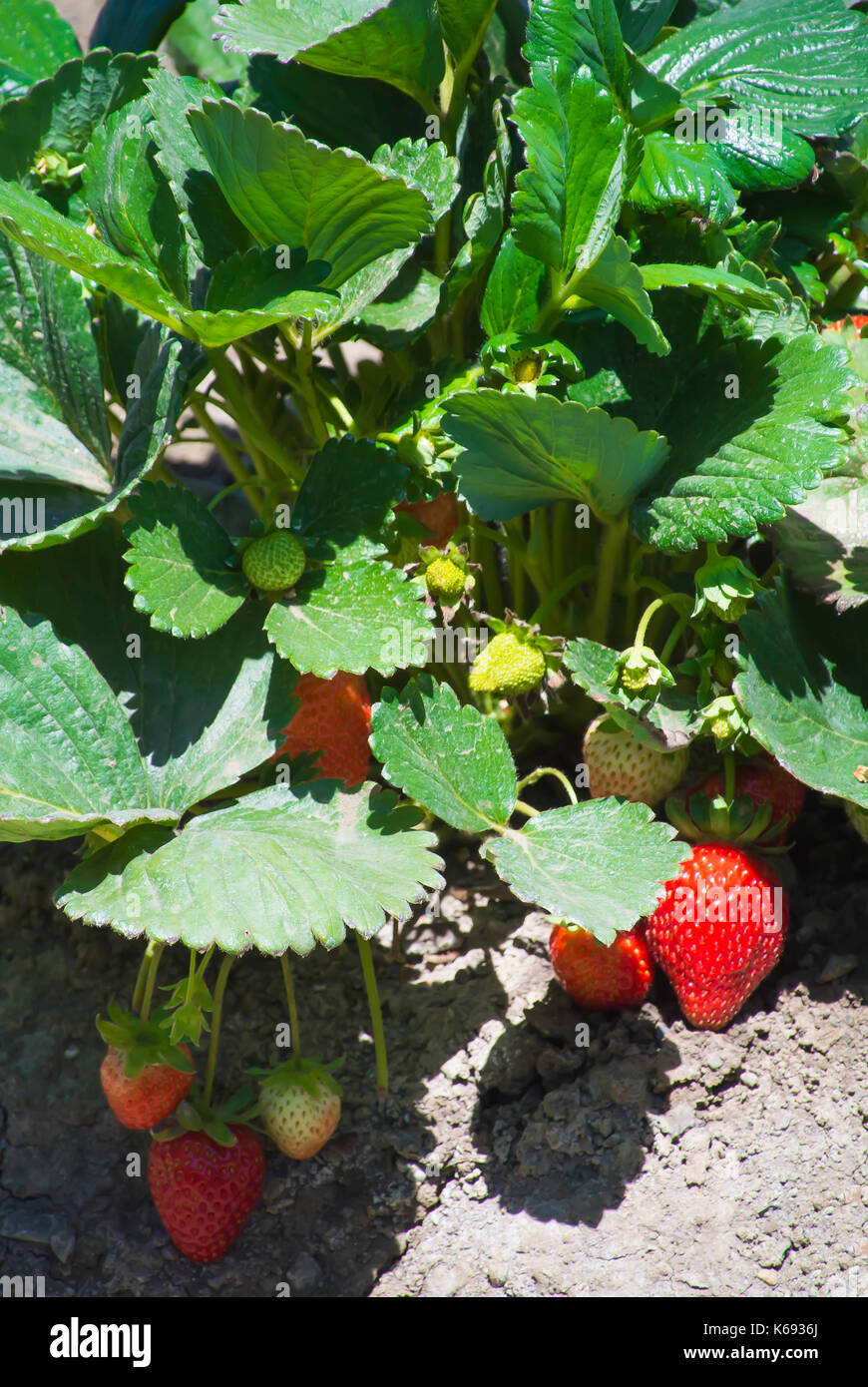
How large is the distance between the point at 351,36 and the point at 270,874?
0.82 metres

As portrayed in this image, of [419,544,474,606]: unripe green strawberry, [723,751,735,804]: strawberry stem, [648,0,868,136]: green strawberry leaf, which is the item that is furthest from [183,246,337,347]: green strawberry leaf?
[723,751,735,804]: strawberry stem

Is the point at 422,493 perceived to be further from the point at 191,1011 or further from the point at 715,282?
the point at 191,1011

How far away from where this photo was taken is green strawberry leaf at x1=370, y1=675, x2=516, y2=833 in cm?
113

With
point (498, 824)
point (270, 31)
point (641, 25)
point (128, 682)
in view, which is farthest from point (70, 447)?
point (641, 25)

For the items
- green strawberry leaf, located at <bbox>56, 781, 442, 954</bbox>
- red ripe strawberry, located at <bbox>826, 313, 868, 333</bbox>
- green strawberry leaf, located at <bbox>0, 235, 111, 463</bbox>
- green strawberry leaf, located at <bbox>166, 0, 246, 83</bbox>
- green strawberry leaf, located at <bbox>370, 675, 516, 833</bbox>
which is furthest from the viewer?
green strawberry leaf, located at <bbox>166, 0, 246, 83</bbox>

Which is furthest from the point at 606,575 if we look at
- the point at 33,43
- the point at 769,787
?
the point at 33,43

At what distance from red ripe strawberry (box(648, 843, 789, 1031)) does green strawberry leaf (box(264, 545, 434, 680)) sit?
37 centimetres

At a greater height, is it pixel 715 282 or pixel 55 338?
pixel 715 282

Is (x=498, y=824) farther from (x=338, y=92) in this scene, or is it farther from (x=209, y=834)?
(x=338, y=92)

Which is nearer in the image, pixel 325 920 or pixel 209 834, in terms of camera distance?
pixel 325 920

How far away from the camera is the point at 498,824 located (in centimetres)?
118

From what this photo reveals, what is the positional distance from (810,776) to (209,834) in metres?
0.57

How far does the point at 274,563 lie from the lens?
121cm

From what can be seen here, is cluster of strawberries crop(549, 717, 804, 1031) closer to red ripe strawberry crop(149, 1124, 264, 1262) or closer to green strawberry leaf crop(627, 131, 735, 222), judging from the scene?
red ripe strawberry crop(149, 1124, 264, 1262)
